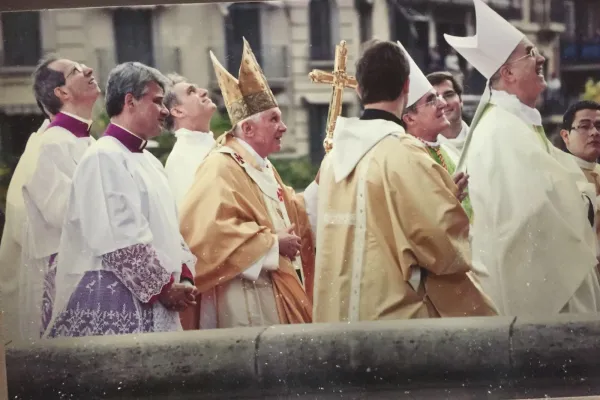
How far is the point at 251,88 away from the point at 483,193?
1.29m

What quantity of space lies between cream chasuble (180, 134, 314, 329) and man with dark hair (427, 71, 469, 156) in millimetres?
815

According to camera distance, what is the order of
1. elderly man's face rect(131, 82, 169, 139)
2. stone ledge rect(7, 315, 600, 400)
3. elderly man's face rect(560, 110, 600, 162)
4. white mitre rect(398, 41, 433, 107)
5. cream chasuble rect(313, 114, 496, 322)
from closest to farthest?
1. cream chasuble rect(313, 114, 496, 322)
2. stone ledge rect(7, 315, 600, 400)
3. white mitre rect(398, 41, 433, 107)
4. elderly man's face rect(131, 82, 169, 139)
5. elderly man's face rect(560, 110, 600, 162)

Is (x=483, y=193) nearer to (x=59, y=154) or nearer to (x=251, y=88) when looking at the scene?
(x=251, y=88)

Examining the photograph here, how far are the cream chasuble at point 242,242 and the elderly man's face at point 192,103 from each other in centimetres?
19

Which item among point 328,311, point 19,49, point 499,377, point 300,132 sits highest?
point 19,49

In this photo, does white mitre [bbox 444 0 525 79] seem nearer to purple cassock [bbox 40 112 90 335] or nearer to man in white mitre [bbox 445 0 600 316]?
man in white mitre [bbox 445 0 600 316]

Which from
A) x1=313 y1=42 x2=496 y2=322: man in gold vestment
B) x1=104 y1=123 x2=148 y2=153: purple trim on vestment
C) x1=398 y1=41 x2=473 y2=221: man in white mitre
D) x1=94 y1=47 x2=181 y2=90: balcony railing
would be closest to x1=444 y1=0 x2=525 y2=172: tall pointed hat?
x1=398 y1=41 x2=473 y2=221: man in white mitre

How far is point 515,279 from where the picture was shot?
18.4 feet

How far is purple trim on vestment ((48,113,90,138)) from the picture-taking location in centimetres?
562

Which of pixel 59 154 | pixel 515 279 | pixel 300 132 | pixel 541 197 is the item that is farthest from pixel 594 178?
pixel 59 154

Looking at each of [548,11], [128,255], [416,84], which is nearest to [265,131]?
[416,84]

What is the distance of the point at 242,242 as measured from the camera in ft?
18.0

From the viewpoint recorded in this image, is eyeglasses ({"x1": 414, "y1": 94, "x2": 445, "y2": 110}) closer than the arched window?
Yes

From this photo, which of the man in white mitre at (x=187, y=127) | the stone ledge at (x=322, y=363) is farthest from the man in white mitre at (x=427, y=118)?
the man in white mitre at (x=187, y=127)
